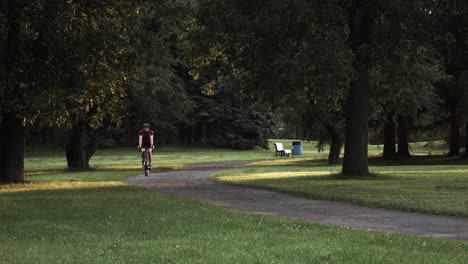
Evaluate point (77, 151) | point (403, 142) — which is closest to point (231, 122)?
point (403, 142)

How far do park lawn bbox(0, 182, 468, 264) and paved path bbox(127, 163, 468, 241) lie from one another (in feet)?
2.77

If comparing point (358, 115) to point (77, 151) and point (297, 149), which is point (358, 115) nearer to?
point (77, 151)

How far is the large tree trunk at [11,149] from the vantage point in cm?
2052

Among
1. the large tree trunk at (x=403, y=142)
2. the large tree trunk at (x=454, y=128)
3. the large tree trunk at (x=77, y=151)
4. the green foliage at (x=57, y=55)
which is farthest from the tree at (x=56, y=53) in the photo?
the large tree trunk at (x=403, y=142)

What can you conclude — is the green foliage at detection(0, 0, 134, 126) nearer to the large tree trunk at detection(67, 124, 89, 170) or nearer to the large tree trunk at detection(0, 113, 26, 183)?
the large tree trunk at detection(0, 113, 26, 183)

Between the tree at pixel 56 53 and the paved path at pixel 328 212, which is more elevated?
the tree at pixel 56 53

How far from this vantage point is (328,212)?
12312mm

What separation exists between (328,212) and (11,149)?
12.4 m

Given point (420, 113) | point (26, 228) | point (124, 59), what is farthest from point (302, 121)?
point (26, 228)

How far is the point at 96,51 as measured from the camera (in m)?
18.2

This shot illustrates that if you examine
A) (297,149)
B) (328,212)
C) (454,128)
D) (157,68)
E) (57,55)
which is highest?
(157,68)

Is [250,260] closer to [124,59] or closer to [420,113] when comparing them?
[124,59]

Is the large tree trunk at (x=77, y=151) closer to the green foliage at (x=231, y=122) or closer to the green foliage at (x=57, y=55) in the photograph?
the green foliage at (x=57, y=55)

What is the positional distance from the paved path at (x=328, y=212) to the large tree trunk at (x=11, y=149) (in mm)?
5704
